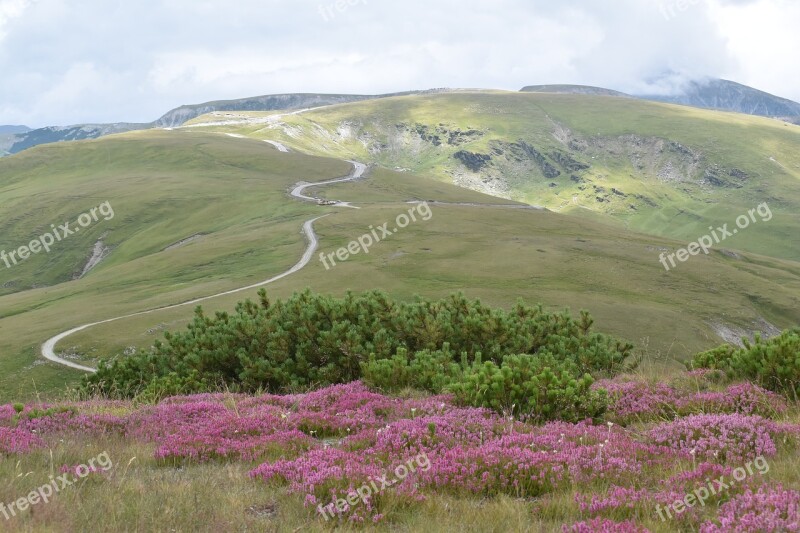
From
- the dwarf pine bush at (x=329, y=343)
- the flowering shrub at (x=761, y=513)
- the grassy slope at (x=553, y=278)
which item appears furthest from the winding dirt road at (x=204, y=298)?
the flowering shrub at (x=761, y=513)

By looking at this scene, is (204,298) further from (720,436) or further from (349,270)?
(720,436)

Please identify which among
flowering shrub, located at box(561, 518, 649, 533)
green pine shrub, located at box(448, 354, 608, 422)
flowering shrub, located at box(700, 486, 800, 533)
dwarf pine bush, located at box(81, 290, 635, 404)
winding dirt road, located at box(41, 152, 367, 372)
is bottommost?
winding dirt road, located at box(41, 152, 367, 372)

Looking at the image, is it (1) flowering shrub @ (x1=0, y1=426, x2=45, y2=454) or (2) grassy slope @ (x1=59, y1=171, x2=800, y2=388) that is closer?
(1) flowering shrub @ (x1=0, y1=426, x2=45, y2=454)

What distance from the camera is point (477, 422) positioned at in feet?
31.2

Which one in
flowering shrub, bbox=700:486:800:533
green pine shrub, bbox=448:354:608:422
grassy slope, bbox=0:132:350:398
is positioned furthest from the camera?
grassy slope, bbox=0:132:350:398

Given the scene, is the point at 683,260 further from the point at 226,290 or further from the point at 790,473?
the point at 790,473

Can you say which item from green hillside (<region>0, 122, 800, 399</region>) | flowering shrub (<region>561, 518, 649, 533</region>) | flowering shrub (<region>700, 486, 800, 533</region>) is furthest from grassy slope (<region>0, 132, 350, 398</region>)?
flowering shrub (<region>700, 486, 800, 533</region>)

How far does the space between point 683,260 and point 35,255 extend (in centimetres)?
14195

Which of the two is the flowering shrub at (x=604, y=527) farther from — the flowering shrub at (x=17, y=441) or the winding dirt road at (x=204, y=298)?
the winding dirt road at (x=204, y=298)

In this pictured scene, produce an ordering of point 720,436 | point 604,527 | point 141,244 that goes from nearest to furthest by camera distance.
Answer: point 604,527 → point 720,436 → point 141,244

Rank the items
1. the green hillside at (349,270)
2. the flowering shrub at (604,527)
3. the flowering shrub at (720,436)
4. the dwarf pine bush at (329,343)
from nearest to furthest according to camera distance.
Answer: the flowering shrub at (604,527) < the flowering shrub at (720,436) < the dwarf pine bush at (329,343) < the green hillside at (349,270)

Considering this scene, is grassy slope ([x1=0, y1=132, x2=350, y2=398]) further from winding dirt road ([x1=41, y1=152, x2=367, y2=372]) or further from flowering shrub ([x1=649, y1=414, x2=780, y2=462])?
flowering shrub ([x1=649, y1=414, x2=780, y2=462])

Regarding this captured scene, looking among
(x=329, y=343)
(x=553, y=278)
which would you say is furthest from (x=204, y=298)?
(x=329, y=343)

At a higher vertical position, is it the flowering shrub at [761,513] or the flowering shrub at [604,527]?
the flowering shrub at [761,513]
